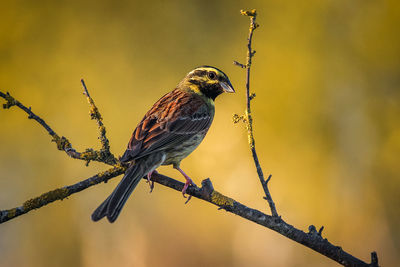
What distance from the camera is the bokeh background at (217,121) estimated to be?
31.8 feet

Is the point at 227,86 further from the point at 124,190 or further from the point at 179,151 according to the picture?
the point at 124,190

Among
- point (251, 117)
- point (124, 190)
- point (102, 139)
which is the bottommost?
point (124, 190)

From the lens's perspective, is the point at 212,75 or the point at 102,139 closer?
the point at 102,139

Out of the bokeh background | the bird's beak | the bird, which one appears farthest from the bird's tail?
the bokeh background

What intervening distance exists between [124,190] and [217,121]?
6.79 meters

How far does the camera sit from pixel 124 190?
381 centimetres

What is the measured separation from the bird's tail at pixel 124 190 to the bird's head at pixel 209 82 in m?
1.48

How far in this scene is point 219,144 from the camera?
10.4 metres

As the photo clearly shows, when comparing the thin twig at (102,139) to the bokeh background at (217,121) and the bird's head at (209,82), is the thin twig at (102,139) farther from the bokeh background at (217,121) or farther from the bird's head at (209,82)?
the bokeh background at (217,121)

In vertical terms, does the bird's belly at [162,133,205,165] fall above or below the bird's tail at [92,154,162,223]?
above

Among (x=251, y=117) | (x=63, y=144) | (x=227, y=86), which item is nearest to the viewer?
(x=251, y=117)

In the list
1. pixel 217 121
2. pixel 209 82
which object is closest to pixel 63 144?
pixel 209 82

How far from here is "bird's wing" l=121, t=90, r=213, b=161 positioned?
437 centimetres

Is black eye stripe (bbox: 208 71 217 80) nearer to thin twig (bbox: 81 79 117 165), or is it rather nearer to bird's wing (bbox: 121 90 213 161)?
bird's wing (bbox: 121 90 213 161)
